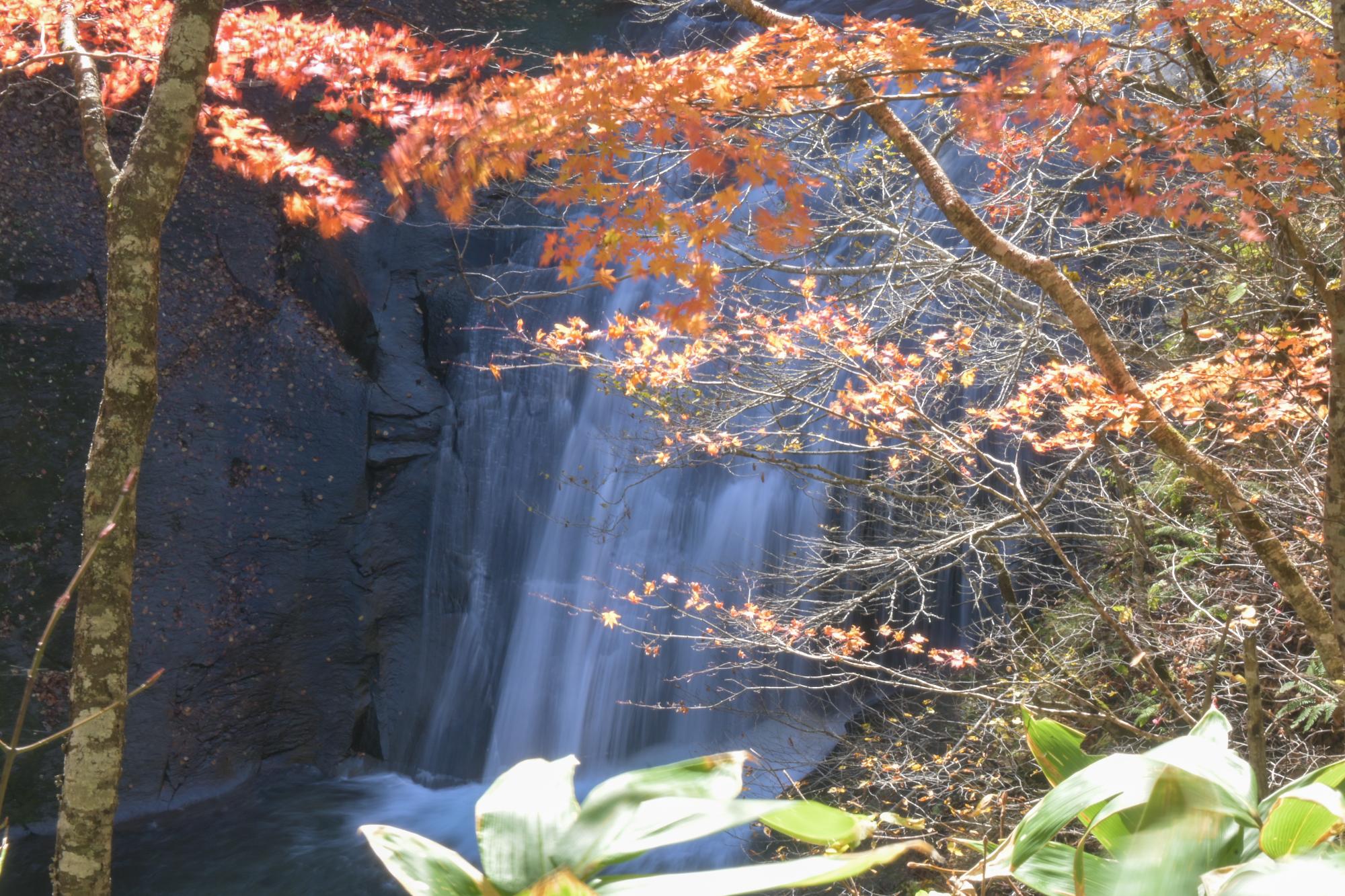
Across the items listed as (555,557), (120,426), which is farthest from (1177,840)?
(555,557)

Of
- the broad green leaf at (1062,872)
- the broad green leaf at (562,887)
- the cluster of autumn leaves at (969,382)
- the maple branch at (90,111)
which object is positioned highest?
the maple branch at (90,111)

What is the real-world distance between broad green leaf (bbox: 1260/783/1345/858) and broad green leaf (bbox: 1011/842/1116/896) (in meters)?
0.11

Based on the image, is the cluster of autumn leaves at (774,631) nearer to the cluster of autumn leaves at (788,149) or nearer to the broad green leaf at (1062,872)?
the cluster of autumn leaves at (788,149)

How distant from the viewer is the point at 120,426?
258 cm

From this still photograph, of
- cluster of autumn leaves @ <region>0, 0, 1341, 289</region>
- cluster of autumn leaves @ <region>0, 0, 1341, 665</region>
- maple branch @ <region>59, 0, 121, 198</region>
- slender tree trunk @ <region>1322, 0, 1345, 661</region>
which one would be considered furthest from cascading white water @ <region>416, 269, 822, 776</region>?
slender tree trunk @ <region>1322, 0, 1345, 661</region>

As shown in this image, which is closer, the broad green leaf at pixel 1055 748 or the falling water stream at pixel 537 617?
the broad green leaf at pixel 1055 748

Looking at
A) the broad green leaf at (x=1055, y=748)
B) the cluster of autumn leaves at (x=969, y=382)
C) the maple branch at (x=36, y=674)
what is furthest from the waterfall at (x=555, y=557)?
the broad green leaf at (x=1055, y=748)

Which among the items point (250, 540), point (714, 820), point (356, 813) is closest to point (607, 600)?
point (356, 813)

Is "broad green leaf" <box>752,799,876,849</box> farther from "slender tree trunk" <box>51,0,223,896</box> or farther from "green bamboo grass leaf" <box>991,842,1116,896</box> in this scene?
"slender tree trunk" <box>51,0,223,896</box>

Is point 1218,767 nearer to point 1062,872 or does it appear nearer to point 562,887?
point 1062,872

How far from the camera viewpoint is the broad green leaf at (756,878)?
550 millimetres

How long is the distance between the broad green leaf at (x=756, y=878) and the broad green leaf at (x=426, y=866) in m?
0.10

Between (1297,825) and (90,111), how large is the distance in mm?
3867

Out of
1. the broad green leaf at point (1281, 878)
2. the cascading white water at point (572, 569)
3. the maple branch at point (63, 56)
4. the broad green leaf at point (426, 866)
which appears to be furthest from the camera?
the cascading white water at point (572, 569)
